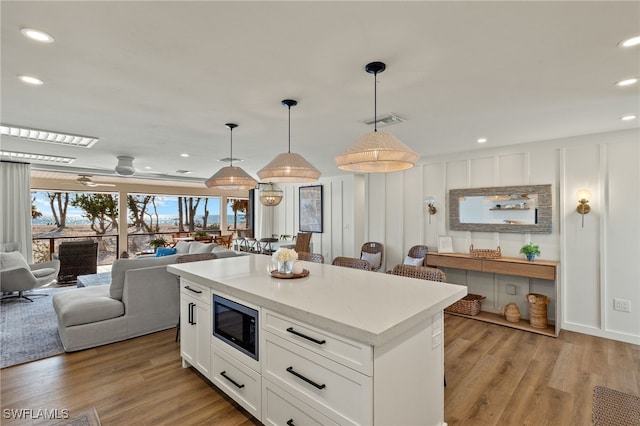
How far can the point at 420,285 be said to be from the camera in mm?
2236

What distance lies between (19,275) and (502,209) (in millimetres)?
7115

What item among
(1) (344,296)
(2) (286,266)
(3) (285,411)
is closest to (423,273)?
(1) (344,296)

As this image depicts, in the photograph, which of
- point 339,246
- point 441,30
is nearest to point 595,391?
point 441,30

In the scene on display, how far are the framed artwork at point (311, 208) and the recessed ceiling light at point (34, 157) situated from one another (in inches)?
183

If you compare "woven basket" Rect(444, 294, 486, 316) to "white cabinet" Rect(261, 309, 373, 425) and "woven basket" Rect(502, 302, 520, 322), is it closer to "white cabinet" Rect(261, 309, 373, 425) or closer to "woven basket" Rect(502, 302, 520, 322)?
"woven basket" Rect(502, 302, 520, 322)

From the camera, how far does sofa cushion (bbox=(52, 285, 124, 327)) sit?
3217 millimetres

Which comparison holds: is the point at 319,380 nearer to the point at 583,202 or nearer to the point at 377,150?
the point at 377,150

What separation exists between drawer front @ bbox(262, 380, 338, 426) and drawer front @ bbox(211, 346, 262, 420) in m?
0.07

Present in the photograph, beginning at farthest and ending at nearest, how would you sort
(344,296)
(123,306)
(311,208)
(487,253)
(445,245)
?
(311,208), (445,245), (487,253), (123,306), (344,296)

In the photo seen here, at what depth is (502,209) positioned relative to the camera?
4410 millimetres

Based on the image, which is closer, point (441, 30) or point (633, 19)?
point (633, 19)

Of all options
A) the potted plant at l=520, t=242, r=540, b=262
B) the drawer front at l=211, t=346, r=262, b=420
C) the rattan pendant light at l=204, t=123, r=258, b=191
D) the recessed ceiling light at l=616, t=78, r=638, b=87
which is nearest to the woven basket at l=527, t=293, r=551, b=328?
the potted plant at l=520, t=242, r=540, b=262

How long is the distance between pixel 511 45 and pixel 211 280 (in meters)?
2.53

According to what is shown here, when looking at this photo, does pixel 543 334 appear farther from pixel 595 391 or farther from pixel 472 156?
pixel 472 156
